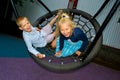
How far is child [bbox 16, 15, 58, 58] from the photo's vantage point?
93 cm

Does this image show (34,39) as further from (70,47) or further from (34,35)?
(70,47)

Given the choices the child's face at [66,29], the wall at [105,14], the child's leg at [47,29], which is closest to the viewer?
the child's face at [66,29]

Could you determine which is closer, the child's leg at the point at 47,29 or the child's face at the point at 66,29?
the child's face at the point at 66,29

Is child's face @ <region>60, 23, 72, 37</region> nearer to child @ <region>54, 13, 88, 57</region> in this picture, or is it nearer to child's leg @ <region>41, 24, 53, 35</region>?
child @ <region>54, 13, 88, 57</region>

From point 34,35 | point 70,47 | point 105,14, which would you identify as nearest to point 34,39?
point 34,35

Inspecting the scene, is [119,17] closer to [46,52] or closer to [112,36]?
[112,36]

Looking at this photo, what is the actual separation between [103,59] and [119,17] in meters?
0.38

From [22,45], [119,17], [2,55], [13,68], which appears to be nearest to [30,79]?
[13,68]

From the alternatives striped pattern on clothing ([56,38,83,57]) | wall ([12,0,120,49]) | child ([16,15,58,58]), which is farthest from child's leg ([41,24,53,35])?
wall ([12,0,120,49])

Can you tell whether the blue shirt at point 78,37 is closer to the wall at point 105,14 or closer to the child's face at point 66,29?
the child's face at point 66,29

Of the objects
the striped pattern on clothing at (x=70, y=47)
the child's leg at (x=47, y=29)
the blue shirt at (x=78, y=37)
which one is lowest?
the striped pattern on clothing at (x=70, y=47)

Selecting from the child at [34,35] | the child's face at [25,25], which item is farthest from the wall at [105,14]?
the child's face at [25,25]

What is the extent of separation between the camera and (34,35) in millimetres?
993

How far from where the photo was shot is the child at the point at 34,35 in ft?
3.04
